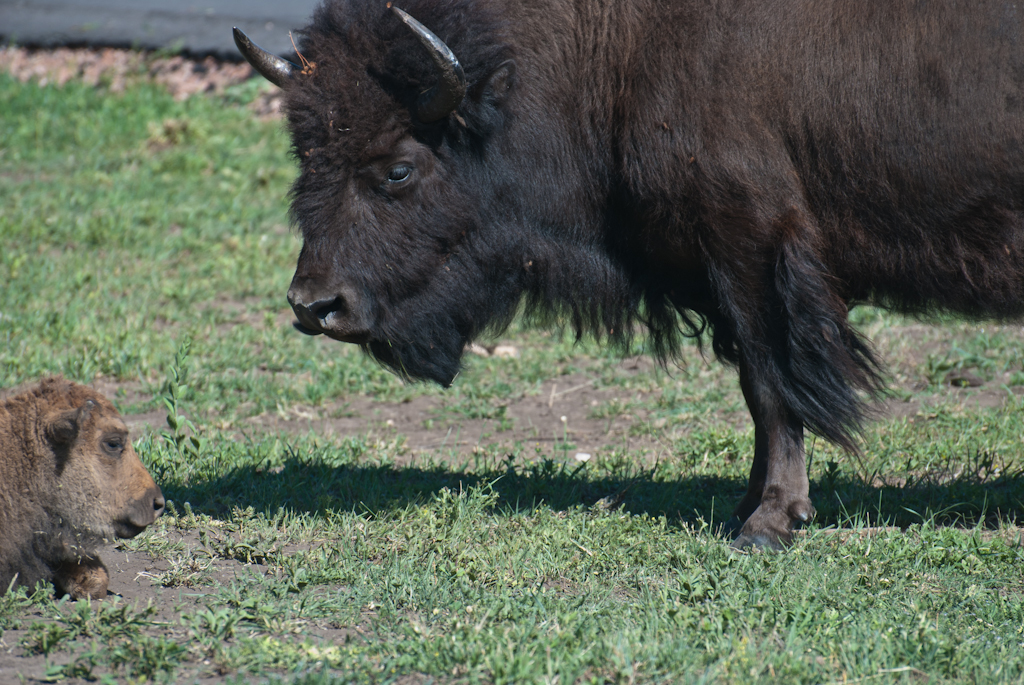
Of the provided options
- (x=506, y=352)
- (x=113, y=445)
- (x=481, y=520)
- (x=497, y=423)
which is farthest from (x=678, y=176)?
(x=506, y=352)

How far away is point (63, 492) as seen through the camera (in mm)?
3566

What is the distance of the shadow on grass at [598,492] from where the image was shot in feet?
15.0

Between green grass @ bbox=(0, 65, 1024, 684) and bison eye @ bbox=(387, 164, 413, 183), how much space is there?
139 centimetres

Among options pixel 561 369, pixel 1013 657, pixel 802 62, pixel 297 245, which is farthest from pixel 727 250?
pixel 297 245

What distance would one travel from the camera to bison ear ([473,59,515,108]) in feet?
13.7

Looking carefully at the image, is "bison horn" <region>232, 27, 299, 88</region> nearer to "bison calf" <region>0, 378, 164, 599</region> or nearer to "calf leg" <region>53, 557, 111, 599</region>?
"bison calf" <region>0, 378, 164, 599</region>

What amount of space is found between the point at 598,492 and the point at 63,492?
2438mm

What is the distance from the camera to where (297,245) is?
29.8ft

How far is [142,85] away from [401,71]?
9.10 m

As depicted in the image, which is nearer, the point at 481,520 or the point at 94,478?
the point at 94,478

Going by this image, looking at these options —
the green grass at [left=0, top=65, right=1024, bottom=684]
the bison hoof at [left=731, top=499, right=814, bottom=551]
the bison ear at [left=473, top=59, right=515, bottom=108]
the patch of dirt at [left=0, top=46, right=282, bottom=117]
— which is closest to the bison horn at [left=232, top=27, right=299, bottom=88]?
the bison ear at [left=473, top=59, right=515, bottom=108]

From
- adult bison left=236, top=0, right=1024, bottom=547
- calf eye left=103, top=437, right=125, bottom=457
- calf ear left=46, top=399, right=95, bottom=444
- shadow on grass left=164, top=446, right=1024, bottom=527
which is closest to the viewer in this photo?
calf ear left=46, top=399, right=95, bottom=444

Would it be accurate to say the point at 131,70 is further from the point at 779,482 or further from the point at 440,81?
the point at 779,482

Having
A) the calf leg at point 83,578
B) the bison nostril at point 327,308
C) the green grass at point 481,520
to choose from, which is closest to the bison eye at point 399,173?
the bison nostril at point 327,308
